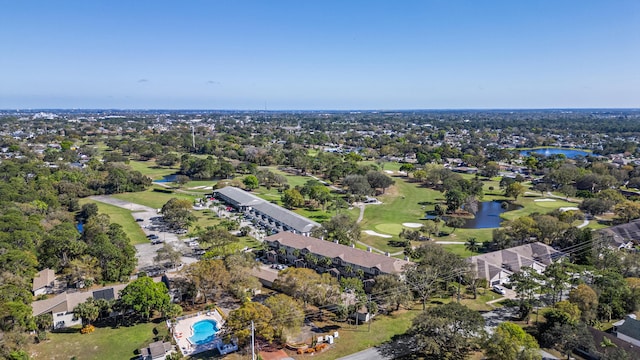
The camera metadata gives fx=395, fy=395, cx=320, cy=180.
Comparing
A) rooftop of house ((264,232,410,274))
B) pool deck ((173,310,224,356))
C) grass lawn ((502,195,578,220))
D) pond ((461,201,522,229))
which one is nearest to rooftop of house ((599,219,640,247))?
pond ((461,201,522,229))

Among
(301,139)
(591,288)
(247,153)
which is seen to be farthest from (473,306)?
(301,139)

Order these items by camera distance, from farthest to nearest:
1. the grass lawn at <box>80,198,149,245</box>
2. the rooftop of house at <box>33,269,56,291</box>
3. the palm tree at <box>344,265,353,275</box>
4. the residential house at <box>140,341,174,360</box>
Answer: the grass lawn at <box>80,198,149,245</box>
the palm tree at <box>344,265,353,275</box>
the rooftop of house at <box>33,269,56,291</box>
the residential house at <box>140,341,174,360</box>

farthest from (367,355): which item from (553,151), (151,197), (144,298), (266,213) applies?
(553,151)

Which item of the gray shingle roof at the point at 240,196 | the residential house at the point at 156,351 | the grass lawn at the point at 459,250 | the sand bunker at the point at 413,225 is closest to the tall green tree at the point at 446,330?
the residential house at the point at 156,351

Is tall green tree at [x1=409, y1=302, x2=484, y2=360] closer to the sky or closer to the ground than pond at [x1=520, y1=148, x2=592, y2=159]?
closer to the ground

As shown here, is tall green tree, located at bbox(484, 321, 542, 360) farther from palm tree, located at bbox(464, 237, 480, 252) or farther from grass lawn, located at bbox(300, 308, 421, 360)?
palm tree, located at bbox(464, 237, 480, 252)

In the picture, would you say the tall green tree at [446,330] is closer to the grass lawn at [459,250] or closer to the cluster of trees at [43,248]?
the grass lawn at [459,250]

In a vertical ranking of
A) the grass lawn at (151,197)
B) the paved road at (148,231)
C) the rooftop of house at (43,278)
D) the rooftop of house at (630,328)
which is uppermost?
the rooftop of house at (630,328)
